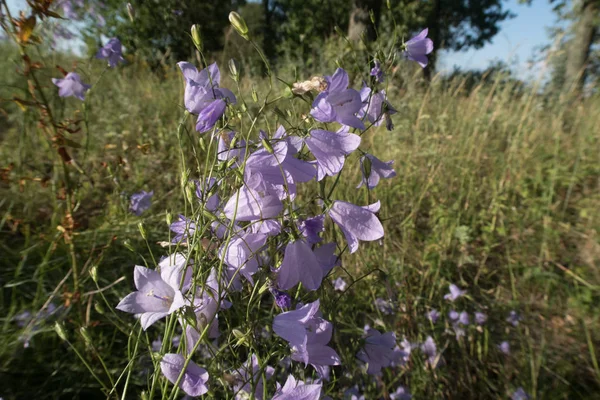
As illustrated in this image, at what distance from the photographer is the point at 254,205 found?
0.55m

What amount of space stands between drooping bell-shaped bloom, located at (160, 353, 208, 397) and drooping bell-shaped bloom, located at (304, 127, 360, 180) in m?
0.35

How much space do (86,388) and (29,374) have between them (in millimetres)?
189

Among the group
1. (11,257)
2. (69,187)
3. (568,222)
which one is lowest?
(11,257)

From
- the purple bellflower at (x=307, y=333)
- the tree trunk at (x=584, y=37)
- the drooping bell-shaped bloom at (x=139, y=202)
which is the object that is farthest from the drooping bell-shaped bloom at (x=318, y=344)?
the tree trunk at (x=584, y=37)

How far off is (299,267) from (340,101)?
251 millimetres

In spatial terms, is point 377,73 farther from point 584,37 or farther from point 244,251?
point 584,37

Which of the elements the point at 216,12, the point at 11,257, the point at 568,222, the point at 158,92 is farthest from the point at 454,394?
the point at 216,12

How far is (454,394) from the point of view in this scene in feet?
4.50

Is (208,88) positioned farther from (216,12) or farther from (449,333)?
(216,12)

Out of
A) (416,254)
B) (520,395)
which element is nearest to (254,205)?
(520,395)

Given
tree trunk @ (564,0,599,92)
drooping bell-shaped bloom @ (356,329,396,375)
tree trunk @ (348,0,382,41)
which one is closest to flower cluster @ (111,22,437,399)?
drooping bell-shaped bloom @ (356,329,396,375)

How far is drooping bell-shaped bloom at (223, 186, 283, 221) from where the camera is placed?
0.55m

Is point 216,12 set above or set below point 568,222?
above

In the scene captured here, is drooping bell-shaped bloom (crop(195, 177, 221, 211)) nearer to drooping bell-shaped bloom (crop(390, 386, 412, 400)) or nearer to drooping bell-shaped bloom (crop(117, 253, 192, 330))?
drooping bell-shaped bloom (crop(117, 253, 192, 330))
